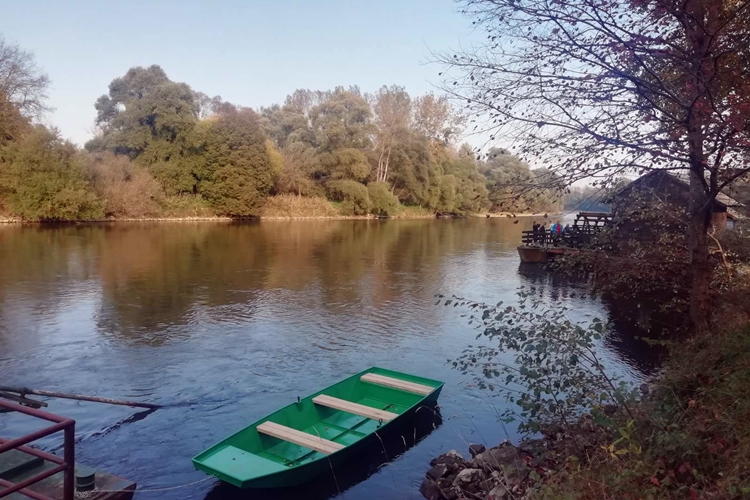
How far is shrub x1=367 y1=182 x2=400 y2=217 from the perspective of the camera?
6144cm

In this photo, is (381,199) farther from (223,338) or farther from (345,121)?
(223,338)

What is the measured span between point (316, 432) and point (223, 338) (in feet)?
20.6

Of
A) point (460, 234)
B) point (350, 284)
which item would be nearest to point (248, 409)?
point (350, 284)

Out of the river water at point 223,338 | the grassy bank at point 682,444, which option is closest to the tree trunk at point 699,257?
the grassy bank at point 682,444

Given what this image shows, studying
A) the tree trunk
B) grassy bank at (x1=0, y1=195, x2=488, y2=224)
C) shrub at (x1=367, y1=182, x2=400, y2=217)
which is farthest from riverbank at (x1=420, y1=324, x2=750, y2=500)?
shrub at (x1=367, y1=182, x2=400, y2=217)

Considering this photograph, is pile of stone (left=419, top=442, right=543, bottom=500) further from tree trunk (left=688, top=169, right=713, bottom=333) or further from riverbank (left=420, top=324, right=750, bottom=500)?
tree trunk (left=688, top=169, right=713, bottom=333)

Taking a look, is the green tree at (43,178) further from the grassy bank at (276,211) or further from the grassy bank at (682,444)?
the grassy bank at (682,444)

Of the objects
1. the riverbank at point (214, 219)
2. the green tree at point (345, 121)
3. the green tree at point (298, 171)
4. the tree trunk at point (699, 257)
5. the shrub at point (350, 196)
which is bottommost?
the riverbank at point (214, 219)

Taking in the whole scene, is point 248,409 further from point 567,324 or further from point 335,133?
point 335,133

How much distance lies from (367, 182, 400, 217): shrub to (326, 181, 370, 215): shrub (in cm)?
98

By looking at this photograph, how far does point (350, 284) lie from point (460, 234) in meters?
26.1

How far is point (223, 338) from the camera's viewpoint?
13531 millimetres

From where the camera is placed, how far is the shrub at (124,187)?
4294cm

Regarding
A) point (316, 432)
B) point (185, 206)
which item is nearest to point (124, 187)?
point (185, 206)
